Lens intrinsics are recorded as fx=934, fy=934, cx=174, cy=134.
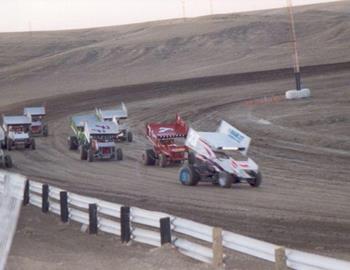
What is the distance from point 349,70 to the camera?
A: 6250cm

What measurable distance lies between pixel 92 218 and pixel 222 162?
29.1 feet

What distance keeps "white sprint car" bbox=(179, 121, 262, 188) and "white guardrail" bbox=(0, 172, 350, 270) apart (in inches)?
244

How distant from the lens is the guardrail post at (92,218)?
18.2 meters

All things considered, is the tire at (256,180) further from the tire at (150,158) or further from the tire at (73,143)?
the tire at (73,143)

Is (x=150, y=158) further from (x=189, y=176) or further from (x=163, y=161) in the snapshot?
(x=189, y=176)

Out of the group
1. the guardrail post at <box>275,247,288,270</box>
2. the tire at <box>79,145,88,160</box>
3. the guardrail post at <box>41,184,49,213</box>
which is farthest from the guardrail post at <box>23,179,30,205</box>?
the tire at <box>79,145,88,160</box>

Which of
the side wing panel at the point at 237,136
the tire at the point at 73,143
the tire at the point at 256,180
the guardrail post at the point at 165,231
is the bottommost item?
the guardrail post at the point at 165,231

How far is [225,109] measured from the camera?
5278 centimetres

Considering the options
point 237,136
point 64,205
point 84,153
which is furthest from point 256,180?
point 84,153

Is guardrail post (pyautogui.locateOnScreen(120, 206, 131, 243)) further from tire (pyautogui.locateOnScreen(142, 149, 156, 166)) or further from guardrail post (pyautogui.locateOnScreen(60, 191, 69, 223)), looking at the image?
tire (pyautogui.locateOnScreen(142, 149, 156, 166))

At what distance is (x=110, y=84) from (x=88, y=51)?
21880 millimetres

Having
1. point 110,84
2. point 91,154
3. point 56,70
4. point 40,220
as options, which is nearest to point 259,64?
point 110,84

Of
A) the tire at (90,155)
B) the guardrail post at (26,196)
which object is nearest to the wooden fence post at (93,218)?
the guardrail post at (26,196)

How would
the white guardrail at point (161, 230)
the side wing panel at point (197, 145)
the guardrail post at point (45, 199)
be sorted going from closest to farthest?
the white guardrail at point (161, 230), the guardrail post at point (45, 199), the side wing panel at point (197, 145)
